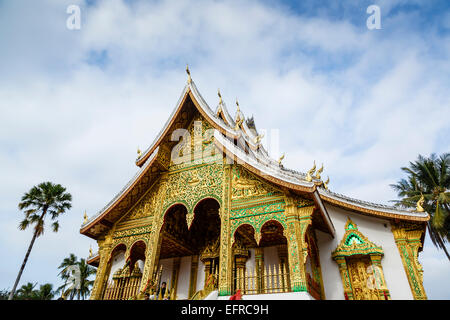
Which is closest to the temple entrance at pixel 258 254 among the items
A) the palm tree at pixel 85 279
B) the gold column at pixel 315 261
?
the gold column at pixel 315 261

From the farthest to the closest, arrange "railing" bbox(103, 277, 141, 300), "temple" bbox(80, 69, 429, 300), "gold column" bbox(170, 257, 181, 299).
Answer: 1. "gold column" bbox(170, 257, 181, 299)
2. "railing" bbox(103, 277, 141, 300)
3. "temple" bbox(80, 69, 429, 300)

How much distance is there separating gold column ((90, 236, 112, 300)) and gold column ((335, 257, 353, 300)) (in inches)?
297

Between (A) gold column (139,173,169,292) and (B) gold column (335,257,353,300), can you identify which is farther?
(B) gold column (335,257,353,300)

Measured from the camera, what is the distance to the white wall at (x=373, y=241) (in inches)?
312

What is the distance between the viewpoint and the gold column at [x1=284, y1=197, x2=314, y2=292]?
6246 mm

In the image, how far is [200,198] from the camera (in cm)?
860

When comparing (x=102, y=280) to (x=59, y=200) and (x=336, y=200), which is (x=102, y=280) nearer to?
(x=336, y=200)

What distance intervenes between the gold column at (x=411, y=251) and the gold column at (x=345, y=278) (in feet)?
5.31

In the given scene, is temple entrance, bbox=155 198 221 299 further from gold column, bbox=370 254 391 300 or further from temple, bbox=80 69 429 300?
gold column, bbox=370 254 391 300

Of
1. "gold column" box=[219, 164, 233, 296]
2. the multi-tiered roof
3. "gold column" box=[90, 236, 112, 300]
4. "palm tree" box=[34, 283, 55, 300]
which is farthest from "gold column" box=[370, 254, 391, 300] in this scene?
"palm tree" box=[34, 283, 55, 300]

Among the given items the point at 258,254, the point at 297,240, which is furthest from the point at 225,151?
the point at 258,254

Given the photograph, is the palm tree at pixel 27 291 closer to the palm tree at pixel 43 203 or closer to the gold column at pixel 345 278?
the palm tree at pixel 43 203

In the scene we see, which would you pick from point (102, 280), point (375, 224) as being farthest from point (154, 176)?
point (375, 224)

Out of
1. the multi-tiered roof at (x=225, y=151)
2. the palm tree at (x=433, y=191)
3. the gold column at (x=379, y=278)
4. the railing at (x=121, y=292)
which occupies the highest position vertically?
the palm tree at (x=433, y=191)
